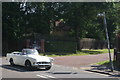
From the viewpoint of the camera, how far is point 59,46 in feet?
135

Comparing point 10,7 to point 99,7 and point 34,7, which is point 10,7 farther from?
point 99,7

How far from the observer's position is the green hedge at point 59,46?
40.1 metres

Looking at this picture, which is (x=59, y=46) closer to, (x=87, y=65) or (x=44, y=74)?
(x=87, y=65)

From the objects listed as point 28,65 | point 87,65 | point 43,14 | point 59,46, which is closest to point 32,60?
point 28,65

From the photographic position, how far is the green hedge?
40075 mm

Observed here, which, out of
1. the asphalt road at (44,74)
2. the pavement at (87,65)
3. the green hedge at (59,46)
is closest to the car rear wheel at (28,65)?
the asphalt road at (44,74)

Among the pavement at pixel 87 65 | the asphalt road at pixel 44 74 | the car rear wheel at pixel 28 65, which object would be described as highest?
the car rear wheel at pixel 28 65

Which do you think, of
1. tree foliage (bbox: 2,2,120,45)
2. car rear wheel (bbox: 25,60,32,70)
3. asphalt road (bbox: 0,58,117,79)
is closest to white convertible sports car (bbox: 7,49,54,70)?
car rear wheel (bbox: 25,60,32,70)

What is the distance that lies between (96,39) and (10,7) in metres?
27.3

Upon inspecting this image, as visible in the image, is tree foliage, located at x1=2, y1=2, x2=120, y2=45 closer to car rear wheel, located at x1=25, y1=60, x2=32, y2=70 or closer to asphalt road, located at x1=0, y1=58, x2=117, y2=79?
car rear wheel, located at x1=25, y1=60, x2=32, y2=70

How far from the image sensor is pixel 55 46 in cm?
4075

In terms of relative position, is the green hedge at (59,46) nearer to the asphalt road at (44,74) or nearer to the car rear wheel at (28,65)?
the car rear wheel at (28,65)

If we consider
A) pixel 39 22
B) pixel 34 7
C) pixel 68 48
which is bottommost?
pixel 68 48

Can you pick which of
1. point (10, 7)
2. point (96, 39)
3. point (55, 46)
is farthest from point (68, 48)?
point (96, 39)
